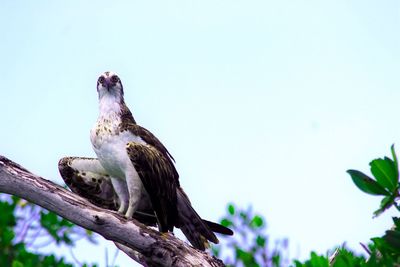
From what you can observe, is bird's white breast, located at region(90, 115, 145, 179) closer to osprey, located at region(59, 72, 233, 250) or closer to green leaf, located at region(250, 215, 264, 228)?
osprey, located at region(59, 72, 233, 250)

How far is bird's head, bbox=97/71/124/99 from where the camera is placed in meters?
9.09

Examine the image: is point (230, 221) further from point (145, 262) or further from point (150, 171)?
point (145, 262)

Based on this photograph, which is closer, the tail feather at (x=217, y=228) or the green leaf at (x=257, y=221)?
the tail feather at (x=217, y=228)

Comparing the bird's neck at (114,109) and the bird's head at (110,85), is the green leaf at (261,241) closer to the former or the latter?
the bird's neck at (114,109)

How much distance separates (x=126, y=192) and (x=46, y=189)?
5.48ft

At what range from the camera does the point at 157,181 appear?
796cm

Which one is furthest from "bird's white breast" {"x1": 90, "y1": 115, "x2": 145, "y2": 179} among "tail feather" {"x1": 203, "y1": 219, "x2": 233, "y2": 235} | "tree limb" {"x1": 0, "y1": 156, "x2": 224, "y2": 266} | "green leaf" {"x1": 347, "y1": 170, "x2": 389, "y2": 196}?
"green leaf" {"x1": 347, "y1": 170, "x2": 389, "y2": 196}

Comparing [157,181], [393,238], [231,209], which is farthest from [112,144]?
[393,238]

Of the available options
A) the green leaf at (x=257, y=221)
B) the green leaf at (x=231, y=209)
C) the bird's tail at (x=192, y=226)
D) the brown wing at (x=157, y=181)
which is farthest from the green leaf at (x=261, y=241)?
the brown wing at (x=157, y=181)

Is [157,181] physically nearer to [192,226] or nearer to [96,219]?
[192,226]

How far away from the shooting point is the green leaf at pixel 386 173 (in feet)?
16.2

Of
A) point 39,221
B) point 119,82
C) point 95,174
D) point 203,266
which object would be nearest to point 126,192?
point 95,174

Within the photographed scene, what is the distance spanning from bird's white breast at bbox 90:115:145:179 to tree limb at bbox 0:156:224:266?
3.85 feet

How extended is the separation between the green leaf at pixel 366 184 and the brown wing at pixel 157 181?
3.08 meters
